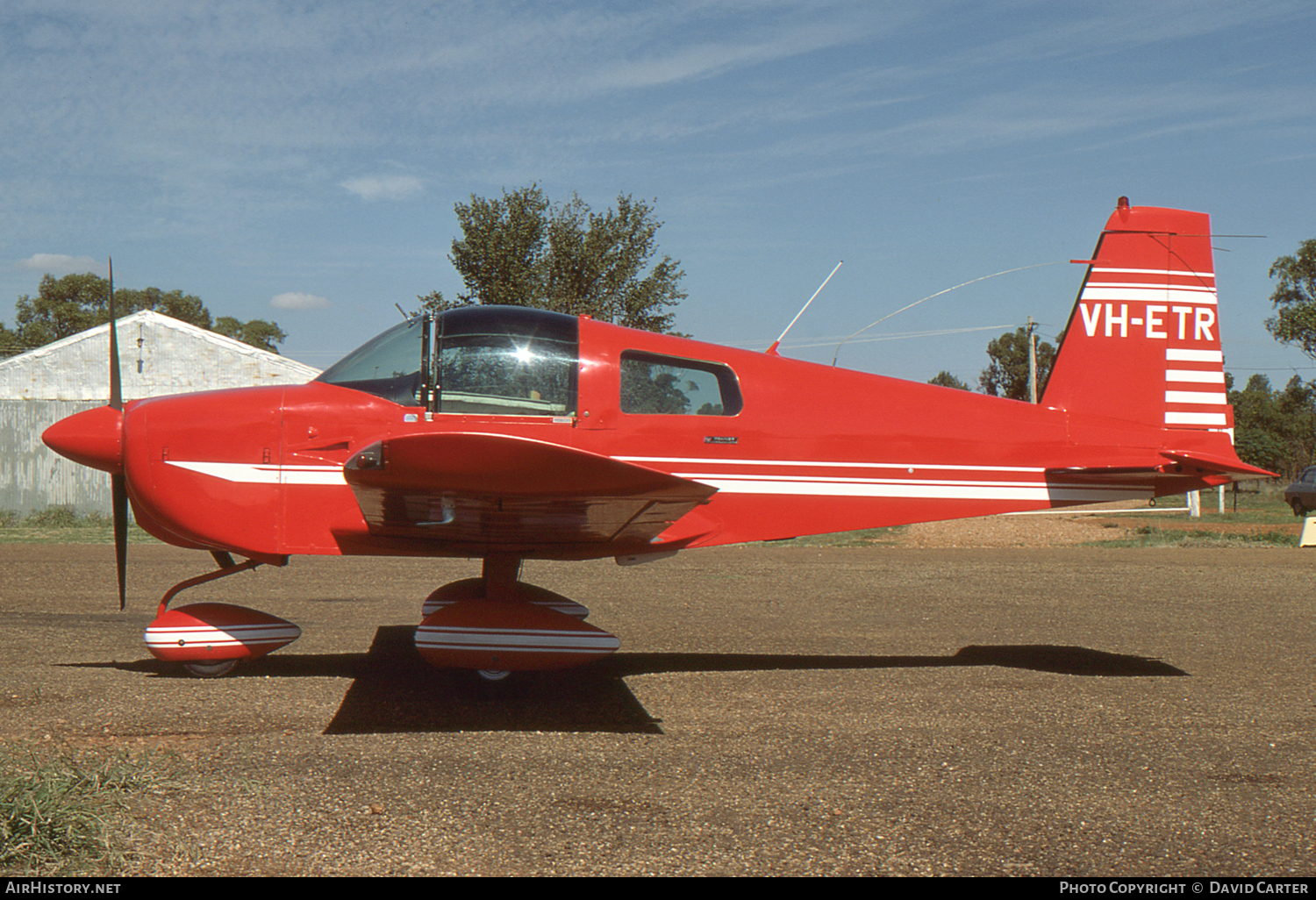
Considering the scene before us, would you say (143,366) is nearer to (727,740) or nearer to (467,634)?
(467,634)

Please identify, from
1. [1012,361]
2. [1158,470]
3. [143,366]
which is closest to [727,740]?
[1158,470]

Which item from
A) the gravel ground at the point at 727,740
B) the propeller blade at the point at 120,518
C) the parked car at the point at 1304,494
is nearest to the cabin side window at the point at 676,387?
the gravel ground at the point at 727,740

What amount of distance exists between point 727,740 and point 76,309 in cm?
7350

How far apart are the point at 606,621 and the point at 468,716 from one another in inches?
123

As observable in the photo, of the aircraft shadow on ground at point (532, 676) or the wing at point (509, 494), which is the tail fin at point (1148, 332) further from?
the wing at point (509, 494)

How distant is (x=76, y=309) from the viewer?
64.2m

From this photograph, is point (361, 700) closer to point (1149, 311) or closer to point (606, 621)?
point (606, 621)

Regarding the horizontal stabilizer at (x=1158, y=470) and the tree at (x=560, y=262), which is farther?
the tree at (x=560, y=262)

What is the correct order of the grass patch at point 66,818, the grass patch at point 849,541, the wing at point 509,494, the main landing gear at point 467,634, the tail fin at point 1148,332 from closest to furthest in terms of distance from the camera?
the grass patch at point 66,818, the wing at point 509,494, the main landing gear at point 467,634, the tail fin at point 1148,332, the grass patch at point 849,541

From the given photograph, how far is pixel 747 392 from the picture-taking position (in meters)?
5.91

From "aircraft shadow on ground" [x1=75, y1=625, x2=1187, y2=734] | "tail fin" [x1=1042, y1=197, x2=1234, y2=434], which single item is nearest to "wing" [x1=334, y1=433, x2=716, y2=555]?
"aircraft shadow on ground" [x1=75, y1=625, x2=1187, y2=734]

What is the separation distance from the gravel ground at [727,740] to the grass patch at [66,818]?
0.11 meters

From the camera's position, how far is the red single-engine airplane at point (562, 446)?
5395 mm

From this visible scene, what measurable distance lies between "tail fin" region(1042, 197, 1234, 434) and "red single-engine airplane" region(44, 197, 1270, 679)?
0.24 feet
